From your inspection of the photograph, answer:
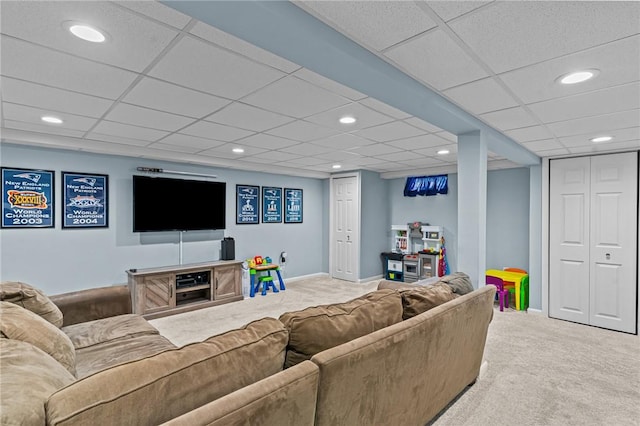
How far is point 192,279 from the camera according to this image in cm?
491

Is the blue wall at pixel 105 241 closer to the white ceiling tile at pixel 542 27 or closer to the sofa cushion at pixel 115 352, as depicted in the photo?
the sofa cushion at pixel 115 352

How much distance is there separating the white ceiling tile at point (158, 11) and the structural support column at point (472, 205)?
98.0 inches

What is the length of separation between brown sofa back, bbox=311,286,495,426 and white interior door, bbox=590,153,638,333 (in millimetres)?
2846

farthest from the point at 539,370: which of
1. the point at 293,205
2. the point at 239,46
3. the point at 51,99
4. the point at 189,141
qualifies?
the point at 293,205

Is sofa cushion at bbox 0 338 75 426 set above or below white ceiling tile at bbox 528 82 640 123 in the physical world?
below

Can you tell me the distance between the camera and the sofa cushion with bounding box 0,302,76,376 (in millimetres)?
1532

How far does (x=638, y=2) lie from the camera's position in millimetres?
1303

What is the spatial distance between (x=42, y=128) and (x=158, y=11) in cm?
301

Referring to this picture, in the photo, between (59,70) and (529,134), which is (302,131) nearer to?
(59,70)

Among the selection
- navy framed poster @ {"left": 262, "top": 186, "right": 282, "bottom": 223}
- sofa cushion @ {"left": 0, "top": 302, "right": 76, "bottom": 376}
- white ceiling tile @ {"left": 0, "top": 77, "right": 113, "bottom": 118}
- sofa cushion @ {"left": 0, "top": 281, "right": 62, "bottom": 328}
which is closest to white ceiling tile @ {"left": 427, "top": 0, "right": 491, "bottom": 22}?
sofa cushion @ {"left": 0, "top": 302, "right": 76, "bottom": 376}

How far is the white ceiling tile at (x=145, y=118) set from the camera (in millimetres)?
2824

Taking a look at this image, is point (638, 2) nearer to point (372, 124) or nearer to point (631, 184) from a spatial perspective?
point (372, 124)

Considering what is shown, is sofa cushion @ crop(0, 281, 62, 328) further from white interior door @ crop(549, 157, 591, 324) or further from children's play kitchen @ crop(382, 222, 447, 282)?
white interior door @ crop(549, 157, 591, 324)

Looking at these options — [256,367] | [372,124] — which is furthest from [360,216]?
[256,367]
